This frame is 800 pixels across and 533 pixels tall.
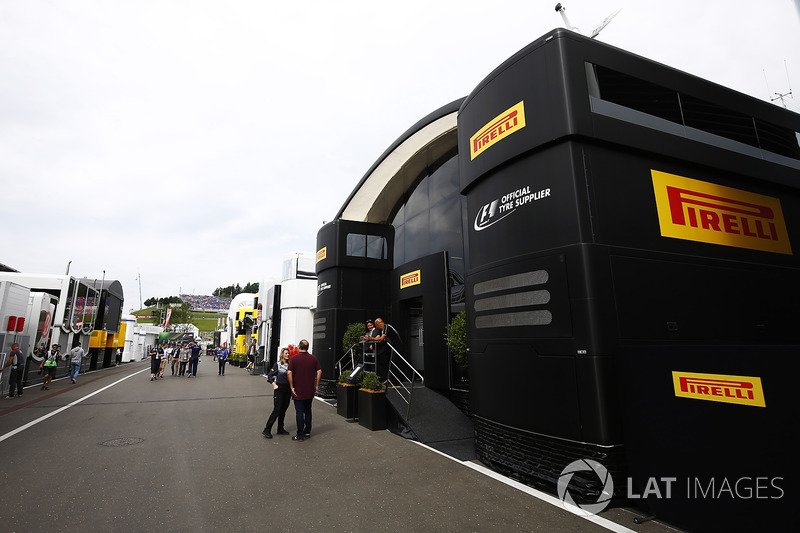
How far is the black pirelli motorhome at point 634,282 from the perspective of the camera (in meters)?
3.19

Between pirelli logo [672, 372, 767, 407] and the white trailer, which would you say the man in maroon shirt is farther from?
the white trailer

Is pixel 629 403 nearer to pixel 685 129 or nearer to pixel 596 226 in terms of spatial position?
pixel 596 226

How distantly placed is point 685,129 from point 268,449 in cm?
827

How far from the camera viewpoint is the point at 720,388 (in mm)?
3191

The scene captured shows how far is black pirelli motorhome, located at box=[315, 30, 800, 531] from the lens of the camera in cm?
319

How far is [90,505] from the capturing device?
3822mm

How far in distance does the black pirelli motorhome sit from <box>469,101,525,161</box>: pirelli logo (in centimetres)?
3

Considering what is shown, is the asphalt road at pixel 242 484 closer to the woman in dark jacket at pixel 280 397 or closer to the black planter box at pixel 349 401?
the woman in dark jacket at pixel 280 397

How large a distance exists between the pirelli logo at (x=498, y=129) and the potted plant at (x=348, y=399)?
5.95 metres

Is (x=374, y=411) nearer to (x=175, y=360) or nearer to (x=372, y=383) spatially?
(x=372, y=383)

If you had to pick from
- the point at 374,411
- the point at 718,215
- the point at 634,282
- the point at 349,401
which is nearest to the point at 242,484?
the point at 374,411

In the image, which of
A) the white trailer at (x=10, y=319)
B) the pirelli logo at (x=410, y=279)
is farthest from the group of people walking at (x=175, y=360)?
the pirelli logo at (x=410, y=279)

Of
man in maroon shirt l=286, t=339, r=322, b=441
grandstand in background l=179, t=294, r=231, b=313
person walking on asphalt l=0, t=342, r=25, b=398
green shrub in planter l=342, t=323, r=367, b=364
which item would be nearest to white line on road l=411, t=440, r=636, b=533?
man in maroon shirt l=286, t=339, r=322, b=441

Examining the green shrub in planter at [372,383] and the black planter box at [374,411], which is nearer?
the black planter box at [374,411]
